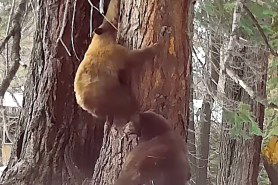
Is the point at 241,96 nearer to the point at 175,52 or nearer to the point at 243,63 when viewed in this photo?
the point at 243,63

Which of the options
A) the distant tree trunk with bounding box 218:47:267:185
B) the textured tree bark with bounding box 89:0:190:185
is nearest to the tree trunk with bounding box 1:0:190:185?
the textured tree bark with bounding box 89:0:190:185

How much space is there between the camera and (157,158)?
4.46 feet

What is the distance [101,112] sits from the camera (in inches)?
54.3

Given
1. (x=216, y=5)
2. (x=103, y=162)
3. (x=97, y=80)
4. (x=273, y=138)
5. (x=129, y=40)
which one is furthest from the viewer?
(x=273, y=138)

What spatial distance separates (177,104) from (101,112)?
334 mm

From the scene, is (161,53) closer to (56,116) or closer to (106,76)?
(106,76)

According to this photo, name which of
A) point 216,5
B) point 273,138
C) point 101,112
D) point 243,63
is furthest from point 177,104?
point 273,138

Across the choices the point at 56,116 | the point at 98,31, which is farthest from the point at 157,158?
the point at 56,116

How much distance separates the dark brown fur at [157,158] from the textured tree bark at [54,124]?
90 centimetres

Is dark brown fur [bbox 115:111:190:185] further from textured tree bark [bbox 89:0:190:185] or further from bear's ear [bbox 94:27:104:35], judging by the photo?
bear's ear [bbox 94:27:104:35]

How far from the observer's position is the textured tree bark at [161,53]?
1.53 meters

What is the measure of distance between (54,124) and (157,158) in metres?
1.09

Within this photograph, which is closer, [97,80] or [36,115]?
[97,80]

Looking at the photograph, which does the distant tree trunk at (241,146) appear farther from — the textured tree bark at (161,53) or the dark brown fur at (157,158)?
the dark brown fur at (157,158)
